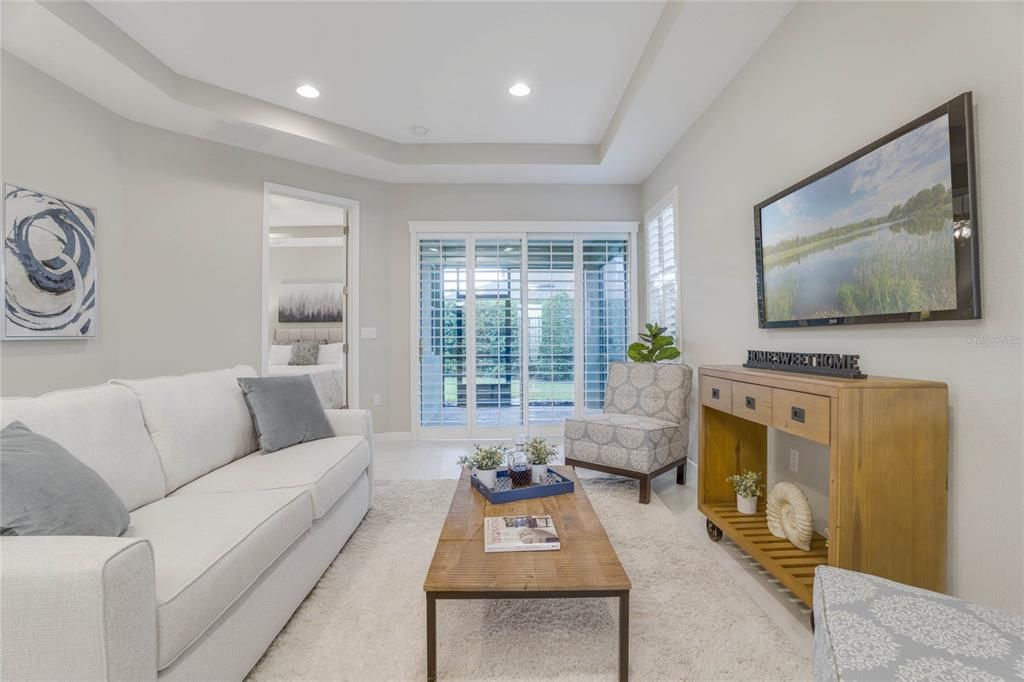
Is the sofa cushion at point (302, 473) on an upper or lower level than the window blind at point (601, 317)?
lower

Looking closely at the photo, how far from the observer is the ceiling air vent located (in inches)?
135

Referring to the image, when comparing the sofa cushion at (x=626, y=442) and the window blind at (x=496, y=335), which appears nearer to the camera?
the sofa cushion at (x=626, y=442)

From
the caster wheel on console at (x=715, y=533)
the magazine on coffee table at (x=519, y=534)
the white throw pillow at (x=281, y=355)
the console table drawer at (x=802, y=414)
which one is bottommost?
the caster wheel on console at (x=715, y=533)

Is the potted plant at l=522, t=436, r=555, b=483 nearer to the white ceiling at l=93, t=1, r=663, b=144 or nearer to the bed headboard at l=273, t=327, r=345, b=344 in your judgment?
the white ceiling at l=93, t=1, r=663, b=144

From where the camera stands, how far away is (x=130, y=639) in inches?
38.9

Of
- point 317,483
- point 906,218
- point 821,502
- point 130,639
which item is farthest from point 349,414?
point 906,218

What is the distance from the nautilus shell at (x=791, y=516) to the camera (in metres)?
1.94

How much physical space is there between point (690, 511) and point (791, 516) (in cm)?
94

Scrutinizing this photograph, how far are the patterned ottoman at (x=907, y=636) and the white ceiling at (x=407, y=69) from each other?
97.8 inches

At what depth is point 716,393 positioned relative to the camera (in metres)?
2.42

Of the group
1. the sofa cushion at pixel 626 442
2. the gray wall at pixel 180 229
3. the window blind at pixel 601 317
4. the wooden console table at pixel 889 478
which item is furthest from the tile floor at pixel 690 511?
the window blind at pixel 601 317

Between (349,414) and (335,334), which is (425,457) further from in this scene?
(335,334)

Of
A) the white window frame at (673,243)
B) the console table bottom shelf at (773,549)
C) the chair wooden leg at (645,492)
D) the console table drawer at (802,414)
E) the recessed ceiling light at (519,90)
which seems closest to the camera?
the console table drawer at (802,414)

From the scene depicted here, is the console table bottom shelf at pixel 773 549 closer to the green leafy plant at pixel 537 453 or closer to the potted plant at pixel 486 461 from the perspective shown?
the green leafy plant at pixel 537 453
